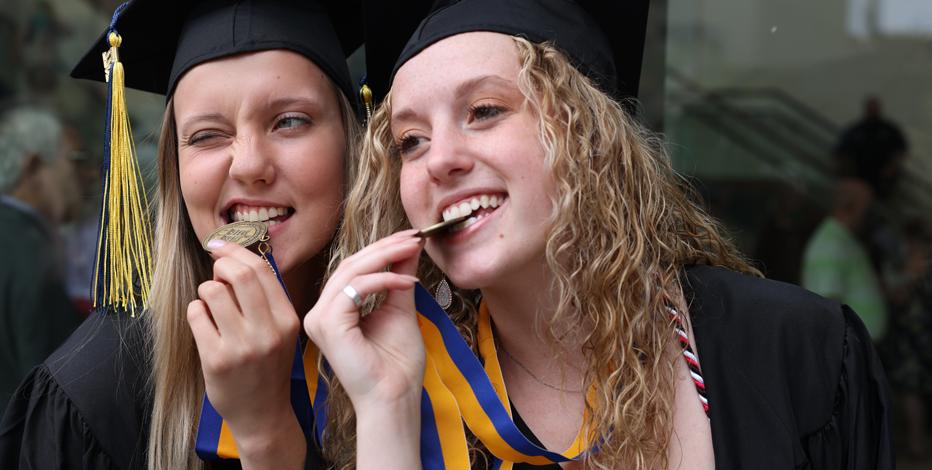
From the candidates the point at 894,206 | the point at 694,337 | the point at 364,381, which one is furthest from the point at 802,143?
the point at 364,381

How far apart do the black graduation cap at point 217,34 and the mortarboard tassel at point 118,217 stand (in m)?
0.08

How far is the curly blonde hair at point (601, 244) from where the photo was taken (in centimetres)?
206

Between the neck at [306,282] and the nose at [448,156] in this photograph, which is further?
the neck at [306,282]

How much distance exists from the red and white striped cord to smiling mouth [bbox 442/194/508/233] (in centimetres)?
47

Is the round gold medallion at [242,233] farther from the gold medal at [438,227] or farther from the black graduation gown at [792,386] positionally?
the black graduation gown at [792,386]

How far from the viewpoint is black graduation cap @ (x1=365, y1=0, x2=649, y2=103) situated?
6.97ft

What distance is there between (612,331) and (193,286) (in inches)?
41.8

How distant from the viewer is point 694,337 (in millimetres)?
2191

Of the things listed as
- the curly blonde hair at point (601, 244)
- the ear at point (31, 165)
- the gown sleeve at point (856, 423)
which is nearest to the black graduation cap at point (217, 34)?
the curly blonde hair at point (601, 244)

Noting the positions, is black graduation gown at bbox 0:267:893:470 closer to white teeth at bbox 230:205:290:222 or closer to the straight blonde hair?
the straight blonde hair

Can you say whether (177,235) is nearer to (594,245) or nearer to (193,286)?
(193,286)

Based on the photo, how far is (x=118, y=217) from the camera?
2539 millimetres

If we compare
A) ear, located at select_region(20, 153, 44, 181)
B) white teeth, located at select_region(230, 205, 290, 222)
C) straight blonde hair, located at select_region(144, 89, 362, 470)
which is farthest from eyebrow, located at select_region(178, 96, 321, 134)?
ear, located at select_region(20, 153, 44, 181)

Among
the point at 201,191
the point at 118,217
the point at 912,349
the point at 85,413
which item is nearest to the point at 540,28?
the point at 201,191
